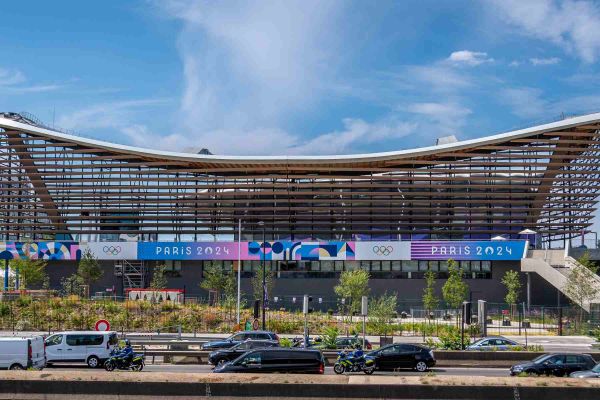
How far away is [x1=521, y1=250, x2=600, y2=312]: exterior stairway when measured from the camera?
71.1 m

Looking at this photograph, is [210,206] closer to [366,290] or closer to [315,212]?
[315,212]

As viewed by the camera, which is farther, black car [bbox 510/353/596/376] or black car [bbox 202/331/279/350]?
black car [bbox 202/331/279/350]

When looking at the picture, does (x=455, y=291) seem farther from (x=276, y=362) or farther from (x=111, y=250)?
(x=276, y=362)

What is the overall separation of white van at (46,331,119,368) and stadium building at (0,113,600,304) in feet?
161

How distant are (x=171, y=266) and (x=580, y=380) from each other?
6915 cm

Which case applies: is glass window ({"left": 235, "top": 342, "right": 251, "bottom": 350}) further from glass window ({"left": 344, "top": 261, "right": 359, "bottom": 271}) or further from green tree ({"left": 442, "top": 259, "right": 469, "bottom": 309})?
glass window ({"left": 344, "top": 261, "right": 359, "bottom": 271})

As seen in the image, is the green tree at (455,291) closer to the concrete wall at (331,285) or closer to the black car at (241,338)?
the concrete wall at (331,285)

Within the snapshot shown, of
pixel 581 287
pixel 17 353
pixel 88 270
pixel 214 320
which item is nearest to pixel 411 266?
pixel 581 287

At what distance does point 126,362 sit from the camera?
30.6 metres

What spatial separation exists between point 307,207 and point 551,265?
28.6 metres

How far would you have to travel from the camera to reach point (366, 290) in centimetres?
7125

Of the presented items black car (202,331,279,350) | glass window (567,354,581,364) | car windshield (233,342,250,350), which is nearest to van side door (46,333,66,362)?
black car (202,331,279,350)

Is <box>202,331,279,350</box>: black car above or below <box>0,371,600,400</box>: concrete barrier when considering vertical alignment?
below

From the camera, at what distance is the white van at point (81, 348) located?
109ft
